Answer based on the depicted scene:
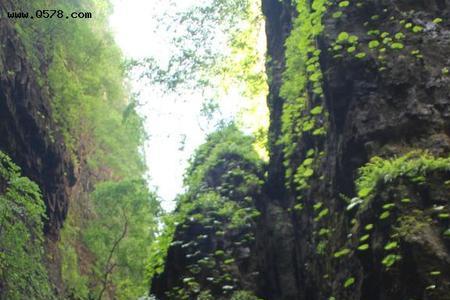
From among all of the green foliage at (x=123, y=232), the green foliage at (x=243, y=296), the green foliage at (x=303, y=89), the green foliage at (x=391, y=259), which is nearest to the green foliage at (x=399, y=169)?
the green foliage at (x=391, y=259)

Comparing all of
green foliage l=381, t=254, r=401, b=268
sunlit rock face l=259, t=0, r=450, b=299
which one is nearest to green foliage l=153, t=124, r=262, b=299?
sunlit rock face l=259, t=0, r=450, b=299

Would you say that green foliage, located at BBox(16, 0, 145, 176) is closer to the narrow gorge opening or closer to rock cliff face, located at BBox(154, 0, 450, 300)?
the narrow gorge opening

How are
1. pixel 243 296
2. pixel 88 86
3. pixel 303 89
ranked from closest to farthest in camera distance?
pixel 243 296, pixel 303 89, pixel 88 86

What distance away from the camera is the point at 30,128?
14141 millimetres

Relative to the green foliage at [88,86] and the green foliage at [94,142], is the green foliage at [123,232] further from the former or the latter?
the green foliage at [88,86]

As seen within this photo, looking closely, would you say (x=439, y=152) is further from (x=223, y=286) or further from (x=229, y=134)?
(x=229, y=134)

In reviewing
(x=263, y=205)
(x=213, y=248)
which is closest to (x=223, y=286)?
(x=213, y=248)

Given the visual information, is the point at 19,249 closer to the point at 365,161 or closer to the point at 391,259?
the point at 365,161

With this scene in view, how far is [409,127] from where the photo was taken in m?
6.03

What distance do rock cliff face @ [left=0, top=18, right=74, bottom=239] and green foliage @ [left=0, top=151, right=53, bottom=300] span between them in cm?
299

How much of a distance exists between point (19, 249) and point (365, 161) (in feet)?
22.4

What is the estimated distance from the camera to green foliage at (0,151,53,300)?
955cm

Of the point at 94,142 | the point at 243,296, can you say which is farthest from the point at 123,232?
the point at 243,296

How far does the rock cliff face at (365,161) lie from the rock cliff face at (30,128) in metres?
6.54
